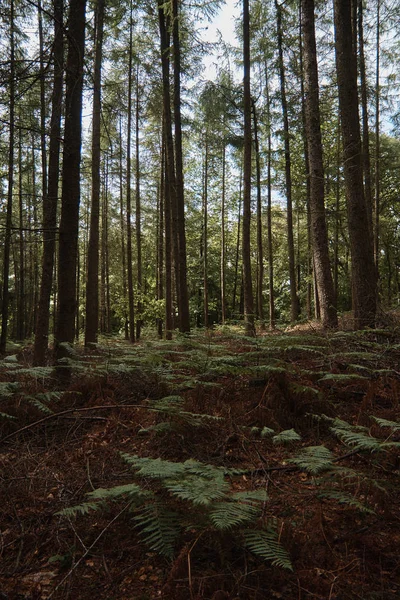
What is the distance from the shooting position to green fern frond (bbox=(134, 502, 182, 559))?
6.10 feet

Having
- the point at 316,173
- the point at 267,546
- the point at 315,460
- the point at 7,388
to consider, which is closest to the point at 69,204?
the point at 7,388

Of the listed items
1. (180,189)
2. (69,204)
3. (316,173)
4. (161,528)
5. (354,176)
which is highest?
(180,189)

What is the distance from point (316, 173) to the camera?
8.22 m

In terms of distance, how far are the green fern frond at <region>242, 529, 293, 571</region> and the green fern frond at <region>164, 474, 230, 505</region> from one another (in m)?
0.24

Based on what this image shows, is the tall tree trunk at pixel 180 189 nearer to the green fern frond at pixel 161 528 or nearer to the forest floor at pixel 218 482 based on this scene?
the forest floor at pixel 218 482

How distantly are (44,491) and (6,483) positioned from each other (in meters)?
0.33

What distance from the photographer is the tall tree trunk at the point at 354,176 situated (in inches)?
255

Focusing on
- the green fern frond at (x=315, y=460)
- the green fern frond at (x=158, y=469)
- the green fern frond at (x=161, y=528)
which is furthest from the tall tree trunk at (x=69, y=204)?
the green fern frond at (x=315, y=460)

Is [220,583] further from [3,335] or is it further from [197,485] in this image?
[3,335]

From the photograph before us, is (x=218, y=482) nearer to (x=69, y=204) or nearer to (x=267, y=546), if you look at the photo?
(x=267, y=546)

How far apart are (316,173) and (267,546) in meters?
8.06

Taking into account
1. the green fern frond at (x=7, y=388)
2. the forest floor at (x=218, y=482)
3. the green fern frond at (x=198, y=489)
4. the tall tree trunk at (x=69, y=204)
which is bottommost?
the forest floor at (x=218, y=482)

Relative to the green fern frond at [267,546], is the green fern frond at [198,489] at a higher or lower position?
higher

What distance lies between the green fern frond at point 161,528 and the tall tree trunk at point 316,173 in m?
6.76
